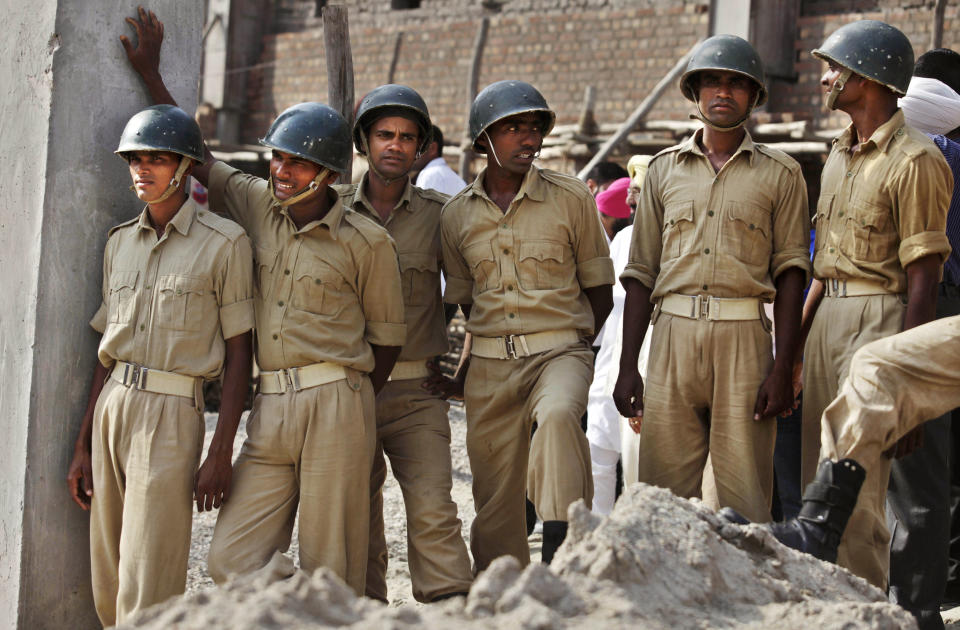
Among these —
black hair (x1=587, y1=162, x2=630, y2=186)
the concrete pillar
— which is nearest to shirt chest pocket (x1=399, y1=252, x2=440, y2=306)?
the concrete pillar

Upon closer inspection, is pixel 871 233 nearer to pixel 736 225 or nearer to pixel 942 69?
pixel 736 225

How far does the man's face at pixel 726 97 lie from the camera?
4.03 metres

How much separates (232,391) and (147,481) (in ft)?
1.39

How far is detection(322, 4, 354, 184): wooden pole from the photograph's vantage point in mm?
5781

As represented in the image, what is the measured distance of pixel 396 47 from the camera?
1502cm

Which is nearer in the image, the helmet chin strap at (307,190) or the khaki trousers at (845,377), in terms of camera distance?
the khaki trousers at (845,377)

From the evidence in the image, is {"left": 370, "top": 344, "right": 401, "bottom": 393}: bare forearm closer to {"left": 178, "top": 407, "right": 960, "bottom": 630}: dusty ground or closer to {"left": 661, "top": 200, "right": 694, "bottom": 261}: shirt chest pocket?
{"left": 661, "top": 200, "right": 694, "bottom": 261}: shirt chest pocket

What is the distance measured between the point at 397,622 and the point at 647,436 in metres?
1.94

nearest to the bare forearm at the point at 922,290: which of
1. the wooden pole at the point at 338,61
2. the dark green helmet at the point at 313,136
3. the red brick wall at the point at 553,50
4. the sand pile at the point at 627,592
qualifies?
the sand pile at the point at 627,592

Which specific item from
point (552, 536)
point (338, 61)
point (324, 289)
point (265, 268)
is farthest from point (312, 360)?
point (338, 61)

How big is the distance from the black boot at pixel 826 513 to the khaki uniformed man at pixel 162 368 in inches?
76.4

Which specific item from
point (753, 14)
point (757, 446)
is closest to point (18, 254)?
point (757, 446)

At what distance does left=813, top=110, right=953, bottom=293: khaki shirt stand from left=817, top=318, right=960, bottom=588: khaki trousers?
38 centimetres

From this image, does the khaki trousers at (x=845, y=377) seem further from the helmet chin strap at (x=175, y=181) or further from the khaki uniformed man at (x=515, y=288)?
the helmet chin strap at (x=175, y=181)
